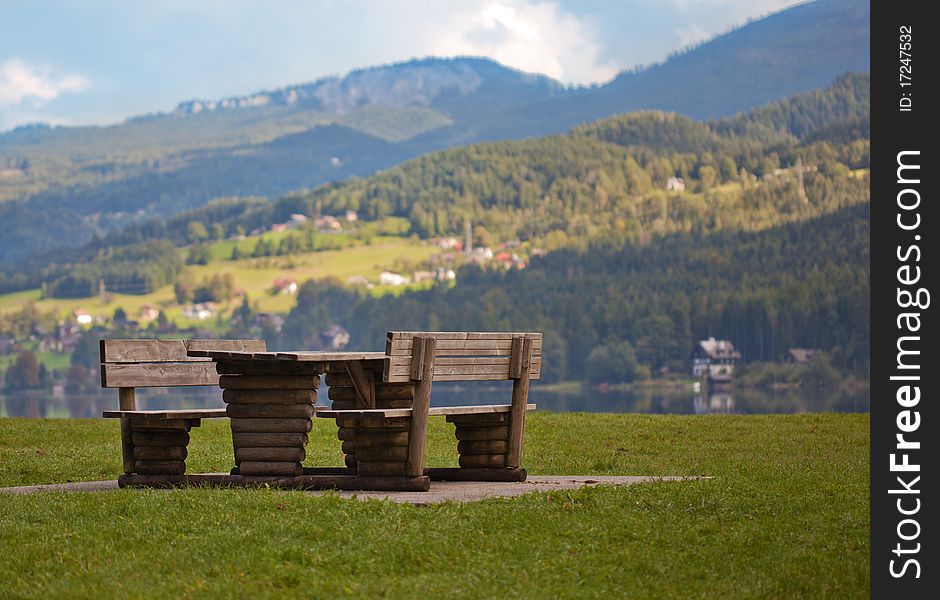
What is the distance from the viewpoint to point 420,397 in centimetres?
1229

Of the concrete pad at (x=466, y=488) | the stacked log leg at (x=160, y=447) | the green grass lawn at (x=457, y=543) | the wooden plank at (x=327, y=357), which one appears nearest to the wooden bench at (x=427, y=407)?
the wooden plank at (x=327, y=357)

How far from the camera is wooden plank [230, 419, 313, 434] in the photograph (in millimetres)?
12273

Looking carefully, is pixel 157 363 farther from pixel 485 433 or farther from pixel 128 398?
pixel 485 433

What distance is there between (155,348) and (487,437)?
3.44 m

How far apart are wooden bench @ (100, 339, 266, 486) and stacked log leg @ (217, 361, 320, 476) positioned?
59 centimetres

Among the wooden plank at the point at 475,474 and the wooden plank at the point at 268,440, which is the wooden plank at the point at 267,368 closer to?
the wooden plank at the point at 268,440

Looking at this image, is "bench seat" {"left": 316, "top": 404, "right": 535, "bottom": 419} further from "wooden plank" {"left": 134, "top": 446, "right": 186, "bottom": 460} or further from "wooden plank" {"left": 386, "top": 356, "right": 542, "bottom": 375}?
"wooden plank" {"left": 134, "top": 446, "right": 186, "bottom": 460}

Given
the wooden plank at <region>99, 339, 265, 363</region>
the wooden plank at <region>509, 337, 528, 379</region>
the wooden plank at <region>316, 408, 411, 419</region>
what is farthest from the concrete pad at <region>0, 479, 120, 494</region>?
the wooden plank at <region>509, 337, 528, 379</region>
